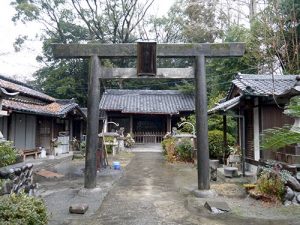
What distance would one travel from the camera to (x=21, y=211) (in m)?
4.94

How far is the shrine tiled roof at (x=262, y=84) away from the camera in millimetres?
11021

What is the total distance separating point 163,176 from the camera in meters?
12.7

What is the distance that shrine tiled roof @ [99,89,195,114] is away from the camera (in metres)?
29.3

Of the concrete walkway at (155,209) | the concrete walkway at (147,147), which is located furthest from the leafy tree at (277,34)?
the concrete walkway at (147,147)

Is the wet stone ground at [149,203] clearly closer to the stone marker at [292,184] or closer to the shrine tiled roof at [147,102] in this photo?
the stone marker at [292,184]

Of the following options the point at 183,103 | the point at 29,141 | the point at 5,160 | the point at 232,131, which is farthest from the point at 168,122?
the point at 5,160

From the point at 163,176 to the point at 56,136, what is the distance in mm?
12361

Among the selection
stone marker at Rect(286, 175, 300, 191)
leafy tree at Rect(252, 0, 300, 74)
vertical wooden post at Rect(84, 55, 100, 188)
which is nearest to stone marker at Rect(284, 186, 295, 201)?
stone marker at Rect(286, 175, 300, 191)

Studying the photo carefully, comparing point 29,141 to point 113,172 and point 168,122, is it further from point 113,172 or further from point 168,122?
point 168,122

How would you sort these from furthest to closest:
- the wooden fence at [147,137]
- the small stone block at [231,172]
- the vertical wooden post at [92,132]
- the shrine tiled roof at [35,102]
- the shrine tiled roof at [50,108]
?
the wooden fence at [147,137]
the shrine tiled roof at [35,102]
the shrine tiled roof at [50,108]
the small stone block at [231,172]
the vertical wooden post at [92,132]

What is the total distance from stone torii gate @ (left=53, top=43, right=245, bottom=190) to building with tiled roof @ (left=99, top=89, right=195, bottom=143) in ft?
63.5

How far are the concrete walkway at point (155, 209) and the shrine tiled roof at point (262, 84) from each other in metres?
3.95

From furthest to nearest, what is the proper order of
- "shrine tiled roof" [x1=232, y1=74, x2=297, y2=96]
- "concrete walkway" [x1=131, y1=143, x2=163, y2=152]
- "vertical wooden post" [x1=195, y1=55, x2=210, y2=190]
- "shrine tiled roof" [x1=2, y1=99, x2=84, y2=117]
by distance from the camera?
"concrete walkway" [x1=131, y1=143, x2=163, y2=152], "shrine tiled roof" [x1=2, y1=99, x2=84, y2=117], "shrine tiled roof" [x1=232, y1=74, x2=297, y2=96], "vertical wooden post" [x1=195, y1=55, x2=210, y2=190]

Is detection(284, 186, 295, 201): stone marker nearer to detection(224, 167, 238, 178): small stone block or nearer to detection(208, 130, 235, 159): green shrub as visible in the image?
detection(224, 167, 238, 178): small stone block
